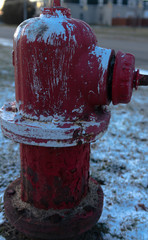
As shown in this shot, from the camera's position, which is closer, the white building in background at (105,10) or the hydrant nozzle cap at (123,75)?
the hydrant nozzle cap at (123,75)

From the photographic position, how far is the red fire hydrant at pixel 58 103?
103 centimetres

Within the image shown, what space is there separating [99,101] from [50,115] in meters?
0.23

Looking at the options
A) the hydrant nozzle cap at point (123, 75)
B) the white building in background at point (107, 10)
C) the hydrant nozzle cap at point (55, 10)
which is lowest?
the hydrant nozzle cap at point (123, 75)

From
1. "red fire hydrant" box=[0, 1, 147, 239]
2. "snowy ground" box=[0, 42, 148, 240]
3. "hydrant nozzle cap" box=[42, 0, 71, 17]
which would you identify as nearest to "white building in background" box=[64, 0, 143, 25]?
"snowy ground" box=[0, 42, 148, 240]

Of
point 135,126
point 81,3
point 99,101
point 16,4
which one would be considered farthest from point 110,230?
point 81,3

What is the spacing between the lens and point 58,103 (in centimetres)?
108

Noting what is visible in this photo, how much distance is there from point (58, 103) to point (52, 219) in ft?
1.92

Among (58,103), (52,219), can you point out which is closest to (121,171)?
(52,219)

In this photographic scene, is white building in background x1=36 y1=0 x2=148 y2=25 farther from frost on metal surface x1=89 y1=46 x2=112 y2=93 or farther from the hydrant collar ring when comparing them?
the hydrant collar ring

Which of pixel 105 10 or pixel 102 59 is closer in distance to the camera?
pixel 102 59

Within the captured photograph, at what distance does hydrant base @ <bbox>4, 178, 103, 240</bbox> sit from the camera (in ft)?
3.96

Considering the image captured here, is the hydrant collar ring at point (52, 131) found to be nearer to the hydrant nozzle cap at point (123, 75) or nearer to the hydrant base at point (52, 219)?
the hydrant nozzle cap at point (123, 75)

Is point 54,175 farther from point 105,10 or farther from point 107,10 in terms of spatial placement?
point 105,10

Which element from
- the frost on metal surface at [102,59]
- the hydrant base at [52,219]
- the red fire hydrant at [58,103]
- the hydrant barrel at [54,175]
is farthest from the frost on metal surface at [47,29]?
the hydrant base at [52,219]
